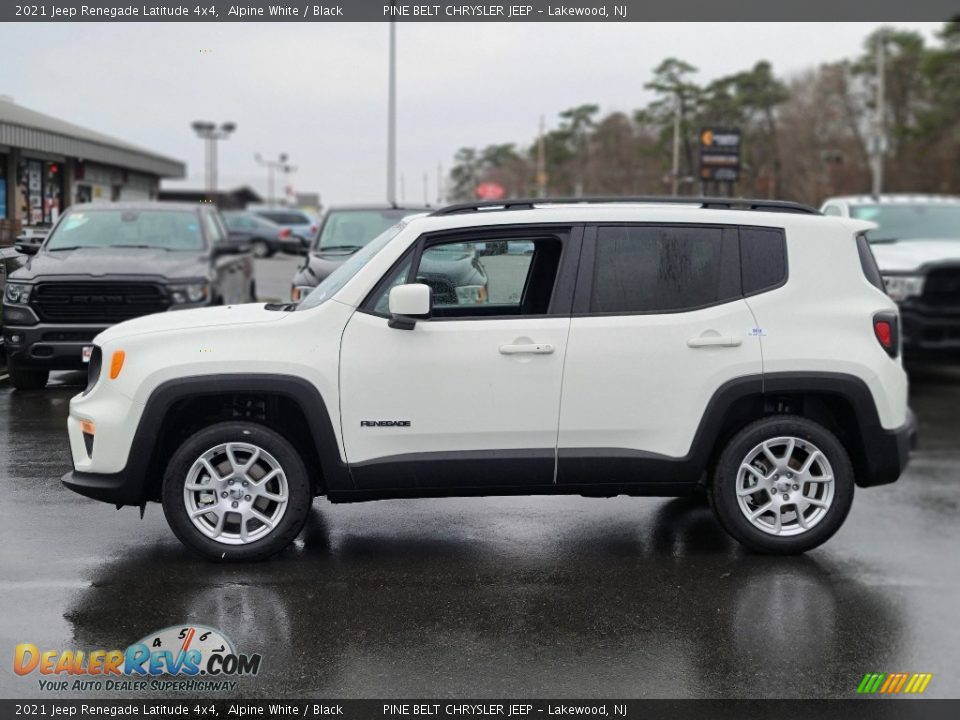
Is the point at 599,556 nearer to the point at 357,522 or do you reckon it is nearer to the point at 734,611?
the point at 734,611

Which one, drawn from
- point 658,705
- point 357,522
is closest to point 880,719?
point 658,705

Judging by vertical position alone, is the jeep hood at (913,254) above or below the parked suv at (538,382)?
above

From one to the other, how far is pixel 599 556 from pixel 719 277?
1614mm

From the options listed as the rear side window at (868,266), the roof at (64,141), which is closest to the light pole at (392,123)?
the roof at (64,141)

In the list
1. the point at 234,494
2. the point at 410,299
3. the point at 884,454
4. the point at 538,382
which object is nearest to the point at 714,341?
the point at 538,382

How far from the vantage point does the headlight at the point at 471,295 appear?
617cm

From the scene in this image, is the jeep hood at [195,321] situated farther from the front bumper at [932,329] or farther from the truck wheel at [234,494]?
the front bumper at [932,329]

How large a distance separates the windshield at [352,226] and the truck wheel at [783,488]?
25.3 ft

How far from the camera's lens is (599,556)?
625 cm

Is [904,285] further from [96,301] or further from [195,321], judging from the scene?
[195,321]

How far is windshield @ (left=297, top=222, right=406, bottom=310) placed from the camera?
626 cm

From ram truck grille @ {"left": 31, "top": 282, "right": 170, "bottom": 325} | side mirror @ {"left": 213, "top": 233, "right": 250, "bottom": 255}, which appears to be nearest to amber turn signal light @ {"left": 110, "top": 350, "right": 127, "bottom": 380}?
ram truck grille @ {"left": 31, "top": 282, "right": 170, "bottom": 325}

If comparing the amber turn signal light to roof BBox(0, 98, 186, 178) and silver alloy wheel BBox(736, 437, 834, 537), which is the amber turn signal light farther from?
roof BBox(0, 98, 186, 178)

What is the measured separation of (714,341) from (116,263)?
6905 millimetres
